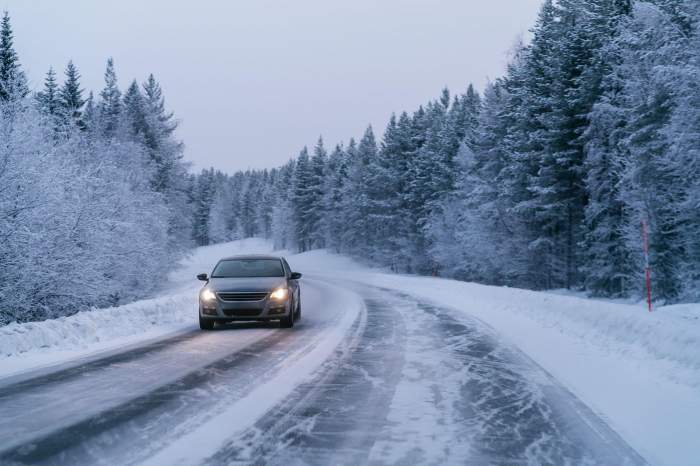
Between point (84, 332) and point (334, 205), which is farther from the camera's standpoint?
point (334, 205)

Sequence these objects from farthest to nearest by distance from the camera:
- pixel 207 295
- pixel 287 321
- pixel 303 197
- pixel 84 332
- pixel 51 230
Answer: pixel 303 197, pixel 51 230, pixel 287 321, pixel 207 295, pixel 84 332

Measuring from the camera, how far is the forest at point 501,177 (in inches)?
699

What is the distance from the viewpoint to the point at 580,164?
31.8 m

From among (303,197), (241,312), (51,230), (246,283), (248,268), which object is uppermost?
(303,197)

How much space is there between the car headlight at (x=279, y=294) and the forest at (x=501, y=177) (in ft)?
19.0

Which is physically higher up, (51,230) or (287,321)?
(51,230)

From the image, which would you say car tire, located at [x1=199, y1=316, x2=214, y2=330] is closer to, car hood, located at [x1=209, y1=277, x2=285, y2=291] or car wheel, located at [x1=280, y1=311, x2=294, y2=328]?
car hood, located at [x1=209, y1=277, x2=285, y2=291]

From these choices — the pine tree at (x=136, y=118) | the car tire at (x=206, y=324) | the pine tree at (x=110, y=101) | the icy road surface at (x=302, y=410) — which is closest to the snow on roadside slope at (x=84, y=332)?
the car tire at (x=206, y=324)

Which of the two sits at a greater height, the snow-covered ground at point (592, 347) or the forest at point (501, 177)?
the forest at point (501, 177)

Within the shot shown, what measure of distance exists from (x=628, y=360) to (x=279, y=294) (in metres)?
7.48

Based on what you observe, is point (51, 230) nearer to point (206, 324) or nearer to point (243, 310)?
point (206, 324)

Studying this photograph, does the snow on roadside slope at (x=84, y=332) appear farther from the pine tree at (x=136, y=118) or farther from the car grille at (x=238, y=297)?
the pine tree at (x=136, y=118)

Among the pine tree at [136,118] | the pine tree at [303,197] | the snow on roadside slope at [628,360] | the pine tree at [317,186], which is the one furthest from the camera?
the pine tree at [303,197]

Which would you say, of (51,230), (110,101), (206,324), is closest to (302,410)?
(206,324)
